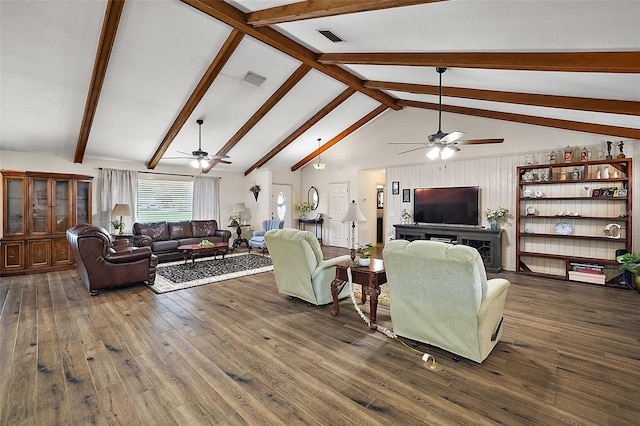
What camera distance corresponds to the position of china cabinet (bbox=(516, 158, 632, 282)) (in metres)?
4.96

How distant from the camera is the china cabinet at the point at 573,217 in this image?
16.3ft

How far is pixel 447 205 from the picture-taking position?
6793 millimetres

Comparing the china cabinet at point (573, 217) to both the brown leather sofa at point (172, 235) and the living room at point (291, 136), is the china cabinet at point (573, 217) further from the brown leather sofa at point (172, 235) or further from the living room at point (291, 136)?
the brown leather sofa at point (172, 235)

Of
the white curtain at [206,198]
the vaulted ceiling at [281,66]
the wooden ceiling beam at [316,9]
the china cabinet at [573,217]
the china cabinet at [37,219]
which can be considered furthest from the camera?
the white curtain at [206,198]

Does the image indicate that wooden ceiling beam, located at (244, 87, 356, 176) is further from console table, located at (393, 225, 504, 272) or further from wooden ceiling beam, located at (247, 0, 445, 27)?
console table, located at (393, 225, 504, 272)

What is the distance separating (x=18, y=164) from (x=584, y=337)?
970cm

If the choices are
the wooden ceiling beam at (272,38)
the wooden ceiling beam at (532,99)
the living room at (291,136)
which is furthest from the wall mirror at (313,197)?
the wooden ceiling beam at (532,99)

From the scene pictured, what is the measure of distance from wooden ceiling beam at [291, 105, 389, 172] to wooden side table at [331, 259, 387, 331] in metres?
5.25

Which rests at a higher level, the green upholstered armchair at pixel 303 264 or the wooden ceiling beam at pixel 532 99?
the wooden ceiling beam at pixel 532 99

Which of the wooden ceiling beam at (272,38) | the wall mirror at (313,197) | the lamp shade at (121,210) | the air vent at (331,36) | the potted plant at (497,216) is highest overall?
the wooden ceiling beam at (272,38)

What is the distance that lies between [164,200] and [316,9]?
6.89 m

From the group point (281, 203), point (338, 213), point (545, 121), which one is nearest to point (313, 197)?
point (281, 203)

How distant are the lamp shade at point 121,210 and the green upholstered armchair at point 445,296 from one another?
6.61 meters

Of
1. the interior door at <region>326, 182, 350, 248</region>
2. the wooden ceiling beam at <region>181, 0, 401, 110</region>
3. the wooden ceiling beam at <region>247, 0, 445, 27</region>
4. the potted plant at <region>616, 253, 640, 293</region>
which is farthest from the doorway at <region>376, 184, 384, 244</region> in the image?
the wooden ceiling beam at <region>247, 0, 445, 27</region>
